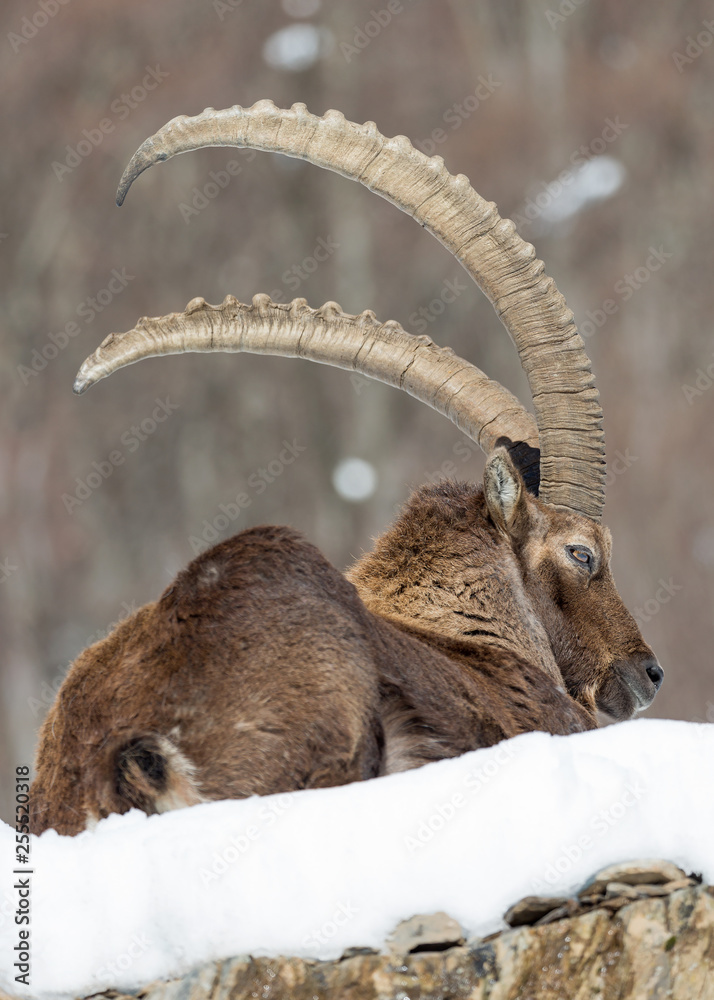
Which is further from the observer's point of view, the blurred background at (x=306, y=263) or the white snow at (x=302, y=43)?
the white snow at (x=302, y=43)

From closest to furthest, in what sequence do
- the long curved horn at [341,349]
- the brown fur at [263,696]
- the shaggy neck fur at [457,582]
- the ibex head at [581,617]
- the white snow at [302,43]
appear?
the brown fur at [263,696]
the long curved horn at [341,349]
the shaggy neck fur at [457,582]
the ibex head at [581,617]
the white snow at [302,43]

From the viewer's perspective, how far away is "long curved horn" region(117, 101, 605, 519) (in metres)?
5.12

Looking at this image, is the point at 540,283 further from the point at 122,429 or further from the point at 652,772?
the point at 122,429

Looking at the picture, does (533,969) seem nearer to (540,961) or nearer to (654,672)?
(540,961)

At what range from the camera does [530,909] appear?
3.69 m

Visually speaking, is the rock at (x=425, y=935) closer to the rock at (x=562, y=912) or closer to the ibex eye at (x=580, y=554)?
the rock at (x=562, y=912)

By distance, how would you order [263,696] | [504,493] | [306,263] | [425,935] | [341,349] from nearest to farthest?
[425,935] < [263,696] < [504,493] < [341,349] < [306,263]

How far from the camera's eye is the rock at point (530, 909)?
12.1 ft

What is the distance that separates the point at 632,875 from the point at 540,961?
1.31 ft

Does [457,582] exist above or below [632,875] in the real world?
above

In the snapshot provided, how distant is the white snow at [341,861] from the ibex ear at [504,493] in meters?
1.93

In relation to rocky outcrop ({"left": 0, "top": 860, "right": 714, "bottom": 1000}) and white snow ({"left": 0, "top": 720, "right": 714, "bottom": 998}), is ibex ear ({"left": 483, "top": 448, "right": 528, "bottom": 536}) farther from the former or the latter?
rocky outcrop ({"left": 0, "top": 860, "right": 714, "bottom": 1000})

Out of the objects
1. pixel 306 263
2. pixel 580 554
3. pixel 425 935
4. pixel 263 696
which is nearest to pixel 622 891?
pixel 425 935

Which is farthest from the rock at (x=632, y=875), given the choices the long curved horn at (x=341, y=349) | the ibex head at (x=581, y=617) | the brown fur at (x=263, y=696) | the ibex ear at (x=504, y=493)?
the long curved horn at (x=341, y=349)
